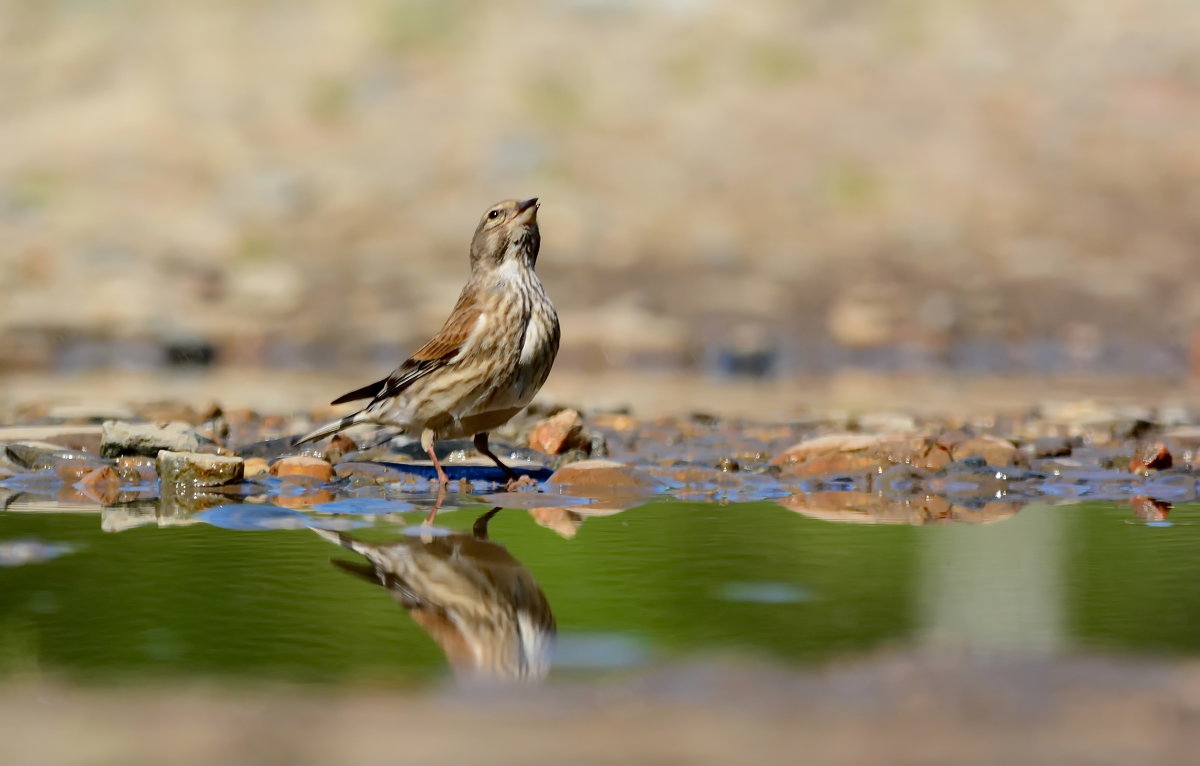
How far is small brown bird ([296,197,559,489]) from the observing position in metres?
8.09

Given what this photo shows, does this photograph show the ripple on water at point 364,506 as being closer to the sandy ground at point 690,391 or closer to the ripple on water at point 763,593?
the ripple on water at point 763,593

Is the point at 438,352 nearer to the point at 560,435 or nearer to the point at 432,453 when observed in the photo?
the point at 432,453

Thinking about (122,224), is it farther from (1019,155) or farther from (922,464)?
(922,464)

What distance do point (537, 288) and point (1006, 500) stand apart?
2617mm

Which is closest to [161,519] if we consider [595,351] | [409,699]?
[409,699]

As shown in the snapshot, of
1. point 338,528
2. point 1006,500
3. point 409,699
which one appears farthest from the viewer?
point 1006,500

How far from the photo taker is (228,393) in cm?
1603

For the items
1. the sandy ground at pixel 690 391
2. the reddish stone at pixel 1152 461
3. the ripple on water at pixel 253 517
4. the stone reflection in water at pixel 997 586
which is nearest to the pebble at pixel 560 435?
the ripple on water at pixel 253 517

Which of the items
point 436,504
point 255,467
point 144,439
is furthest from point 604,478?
point 144,439

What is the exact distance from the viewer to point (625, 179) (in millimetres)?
30266

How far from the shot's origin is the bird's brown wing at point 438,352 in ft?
26.8

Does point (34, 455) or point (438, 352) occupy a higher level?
point (438, 352)

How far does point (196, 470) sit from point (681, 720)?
5.12 meters

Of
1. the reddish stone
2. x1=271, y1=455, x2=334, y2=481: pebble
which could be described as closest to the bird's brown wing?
x1=271, y1=455, x2=334, y2=481: pebble
